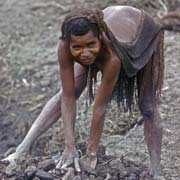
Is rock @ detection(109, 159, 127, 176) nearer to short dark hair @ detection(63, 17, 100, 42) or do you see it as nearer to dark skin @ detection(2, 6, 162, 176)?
dark skin @ detection(2, 6, 162, 176)

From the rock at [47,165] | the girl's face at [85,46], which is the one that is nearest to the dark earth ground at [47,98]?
the rock at [47,165]

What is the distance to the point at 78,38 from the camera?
16.2 feet

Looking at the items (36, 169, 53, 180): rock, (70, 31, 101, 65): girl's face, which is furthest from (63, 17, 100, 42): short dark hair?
(36, 169, 53, 180): rock

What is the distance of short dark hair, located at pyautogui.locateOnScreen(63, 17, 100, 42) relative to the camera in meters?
4.93

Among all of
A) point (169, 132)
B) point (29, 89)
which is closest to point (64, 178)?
point (169, 132)

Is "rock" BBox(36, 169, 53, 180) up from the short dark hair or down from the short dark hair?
down

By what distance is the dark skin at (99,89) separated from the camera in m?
4.99

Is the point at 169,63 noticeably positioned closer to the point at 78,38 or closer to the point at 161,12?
the point at 161,12

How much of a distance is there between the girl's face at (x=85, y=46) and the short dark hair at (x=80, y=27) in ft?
0.07

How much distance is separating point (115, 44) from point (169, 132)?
1.67m

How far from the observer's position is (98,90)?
5.20m

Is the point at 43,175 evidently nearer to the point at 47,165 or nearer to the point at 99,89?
the point at 47,165

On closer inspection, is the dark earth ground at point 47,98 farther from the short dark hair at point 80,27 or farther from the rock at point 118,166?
the short dark hair at point 80,27

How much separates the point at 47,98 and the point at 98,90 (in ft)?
7.96
